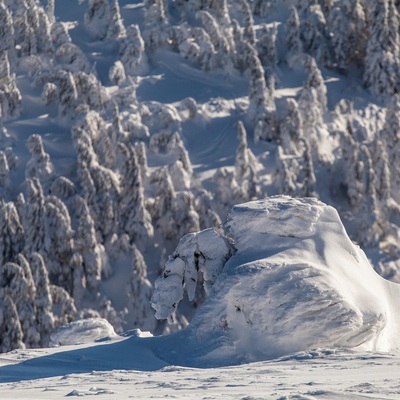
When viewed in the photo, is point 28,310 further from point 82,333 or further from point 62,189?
point 82,333

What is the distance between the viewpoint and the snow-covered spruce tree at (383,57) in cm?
5706

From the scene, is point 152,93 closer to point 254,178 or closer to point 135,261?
point 254,178

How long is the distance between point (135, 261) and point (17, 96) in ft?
37.6

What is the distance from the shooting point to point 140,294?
1673 inches

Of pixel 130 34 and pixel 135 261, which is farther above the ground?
pixel 130 34

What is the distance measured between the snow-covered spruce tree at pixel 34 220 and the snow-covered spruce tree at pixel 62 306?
212 cm

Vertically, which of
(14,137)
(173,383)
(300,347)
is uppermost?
(173,383)

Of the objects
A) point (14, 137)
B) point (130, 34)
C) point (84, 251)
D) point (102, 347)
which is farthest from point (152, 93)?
point (102, 347)

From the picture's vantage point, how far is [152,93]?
52.5m

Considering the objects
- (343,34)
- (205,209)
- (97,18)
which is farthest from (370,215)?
(97,18)

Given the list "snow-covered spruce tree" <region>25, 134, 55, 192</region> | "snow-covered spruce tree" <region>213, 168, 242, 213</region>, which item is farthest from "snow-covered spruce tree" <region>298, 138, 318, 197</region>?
"snow-covered spruce tree" <region>25, 134, 55, 192</region>

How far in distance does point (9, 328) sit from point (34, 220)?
17.4 feet

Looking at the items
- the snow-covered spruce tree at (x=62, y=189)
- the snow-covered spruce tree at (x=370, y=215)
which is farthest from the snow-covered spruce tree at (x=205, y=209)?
the snow-covered spruce tree at (x=370, y=215)

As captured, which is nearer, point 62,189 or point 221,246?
point 221,246
